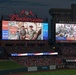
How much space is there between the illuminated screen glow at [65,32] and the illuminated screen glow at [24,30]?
4227 mm

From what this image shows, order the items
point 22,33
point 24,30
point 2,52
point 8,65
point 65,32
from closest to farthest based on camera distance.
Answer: point 8,65
point 2,52
point 22,33
point 24,30
point 65,32

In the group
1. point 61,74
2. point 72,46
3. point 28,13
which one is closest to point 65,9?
point 72,46

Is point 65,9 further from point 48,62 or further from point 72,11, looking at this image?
point 48,62

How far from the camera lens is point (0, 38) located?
215 ft

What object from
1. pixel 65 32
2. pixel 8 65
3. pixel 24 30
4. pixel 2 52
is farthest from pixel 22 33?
pixel 65 32

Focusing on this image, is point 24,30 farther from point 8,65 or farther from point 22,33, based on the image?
point 8,65

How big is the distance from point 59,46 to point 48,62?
11.4 metres

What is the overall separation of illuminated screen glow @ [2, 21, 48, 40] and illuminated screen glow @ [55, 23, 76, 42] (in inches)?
166

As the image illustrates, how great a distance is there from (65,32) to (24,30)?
12.2 m

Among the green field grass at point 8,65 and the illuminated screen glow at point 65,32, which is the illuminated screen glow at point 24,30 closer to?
the illuminated screen glow at point 65,32

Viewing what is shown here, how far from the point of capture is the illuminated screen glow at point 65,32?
230 ft

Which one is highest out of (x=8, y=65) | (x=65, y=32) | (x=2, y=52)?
(x=65, y=32)

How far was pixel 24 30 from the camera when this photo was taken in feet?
215

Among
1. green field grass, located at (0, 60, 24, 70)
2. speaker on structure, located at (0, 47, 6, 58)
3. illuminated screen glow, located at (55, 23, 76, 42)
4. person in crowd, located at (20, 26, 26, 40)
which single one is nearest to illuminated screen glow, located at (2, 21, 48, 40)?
person in crowd, located at (20, 26, 26, 40)
